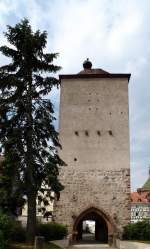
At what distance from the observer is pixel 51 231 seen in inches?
1003

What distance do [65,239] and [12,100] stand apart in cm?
1018

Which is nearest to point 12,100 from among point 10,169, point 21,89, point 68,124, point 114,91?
point 21,89

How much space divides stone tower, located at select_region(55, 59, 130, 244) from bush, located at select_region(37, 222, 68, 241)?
1.25 meters

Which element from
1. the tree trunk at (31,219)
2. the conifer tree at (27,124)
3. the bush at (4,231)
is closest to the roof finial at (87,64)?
the conifer tree at (27,124)

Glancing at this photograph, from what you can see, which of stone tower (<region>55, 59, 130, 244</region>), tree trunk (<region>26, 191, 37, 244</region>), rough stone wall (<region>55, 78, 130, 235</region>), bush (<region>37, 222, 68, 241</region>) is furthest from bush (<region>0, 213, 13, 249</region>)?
rough stone wall (<region>55, 78, 130, 235</region>)

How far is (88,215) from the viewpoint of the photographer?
29.5 metres

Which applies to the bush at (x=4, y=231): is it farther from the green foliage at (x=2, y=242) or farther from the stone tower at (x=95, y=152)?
the stone tower at (x=95, y=152)

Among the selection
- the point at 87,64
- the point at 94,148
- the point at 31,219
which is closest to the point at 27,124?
the point at 31,219

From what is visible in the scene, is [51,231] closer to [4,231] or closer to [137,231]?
[137,231]

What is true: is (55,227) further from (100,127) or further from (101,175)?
(100,127)

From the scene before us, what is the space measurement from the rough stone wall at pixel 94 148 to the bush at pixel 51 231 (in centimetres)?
136

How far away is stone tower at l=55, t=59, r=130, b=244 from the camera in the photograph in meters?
27.8

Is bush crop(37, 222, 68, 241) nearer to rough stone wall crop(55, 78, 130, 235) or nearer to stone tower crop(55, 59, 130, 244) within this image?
stone tower crop(55, 59, 130, 244)

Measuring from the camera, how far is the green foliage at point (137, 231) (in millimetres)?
26562
